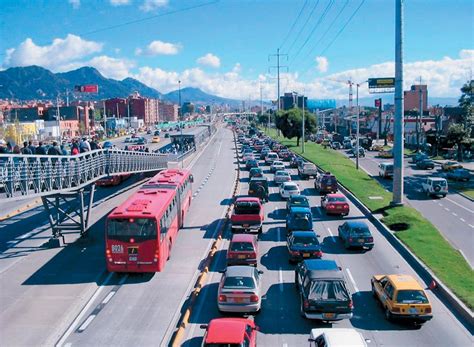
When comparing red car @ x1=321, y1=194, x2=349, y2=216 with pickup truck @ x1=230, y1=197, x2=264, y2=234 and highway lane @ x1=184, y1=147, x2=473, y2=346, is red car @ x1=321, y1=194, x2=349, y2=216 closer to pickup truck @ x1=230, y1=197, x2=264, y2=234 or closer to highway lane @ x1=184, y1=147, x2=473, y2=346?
highway lane @ x1=184, y1=147, x2=473, y2=346

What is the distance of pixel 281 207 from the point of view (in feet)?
127

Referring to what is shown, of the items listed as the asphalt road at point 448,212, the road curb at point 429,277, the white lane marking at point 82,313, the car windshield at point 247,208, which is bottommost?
the asphalt road at point 448,212

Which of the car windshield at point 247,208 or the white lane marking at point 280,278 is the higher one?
the car windshield at point 247,208

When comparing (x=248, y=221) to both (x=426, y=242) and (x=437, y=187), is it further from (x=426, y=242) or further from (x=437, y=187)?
(x=437, y=187)

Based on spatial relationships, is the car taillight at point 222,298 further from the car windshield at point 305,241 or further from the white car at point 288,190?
the white car at point 288,190

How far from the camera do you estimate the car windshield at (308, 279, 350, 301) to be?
16984 mm

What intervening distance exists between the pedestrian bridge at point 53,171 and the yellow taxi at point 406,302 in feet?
43.1

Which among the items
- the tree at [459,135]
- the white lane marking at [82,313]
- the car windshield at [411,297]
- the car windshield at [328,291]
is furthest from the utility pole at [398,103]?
the tree at [459,135]

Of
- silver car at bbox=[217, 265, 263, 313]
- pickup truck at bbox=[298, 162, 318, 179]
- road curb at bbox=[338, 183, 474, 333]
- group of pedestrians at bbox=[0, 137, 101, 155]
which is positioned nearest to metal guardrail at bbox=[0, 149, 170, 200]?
group of pedestrians at bbox=[0, 137, 101, 155]

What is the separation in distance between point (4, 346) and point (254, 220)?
15669mm

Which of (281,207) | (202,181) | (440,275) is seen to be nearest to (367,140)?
(202,181)

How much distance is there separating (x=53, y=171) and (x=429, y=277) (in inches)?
656

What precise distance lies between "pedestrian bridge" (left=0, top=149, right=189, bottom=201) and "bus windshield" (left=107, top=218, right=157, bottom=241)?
10.2 feet

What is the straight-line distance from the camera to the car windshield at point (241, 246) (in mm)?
22747
